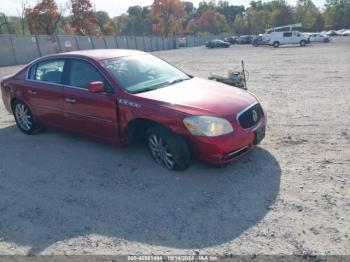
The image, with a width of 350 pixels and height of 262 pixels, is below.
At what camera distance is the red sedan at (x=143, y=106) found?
4.28 metres

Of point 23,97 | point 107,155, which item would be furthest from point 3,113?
point 107,155

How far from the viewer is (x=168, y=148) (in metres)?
4.46

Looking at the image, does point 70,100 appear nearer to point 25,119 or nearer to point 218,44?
point 25,119

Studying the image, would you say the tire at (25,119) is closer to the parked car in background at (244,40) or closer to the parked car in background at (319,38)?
the parked car in background at (319,38)

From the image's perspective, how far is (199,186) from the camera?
418 cm

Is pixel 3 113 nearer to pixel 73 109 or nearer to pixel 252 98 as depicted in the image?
pixel 73 109

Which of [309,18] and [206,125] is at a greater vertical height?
[309,18]

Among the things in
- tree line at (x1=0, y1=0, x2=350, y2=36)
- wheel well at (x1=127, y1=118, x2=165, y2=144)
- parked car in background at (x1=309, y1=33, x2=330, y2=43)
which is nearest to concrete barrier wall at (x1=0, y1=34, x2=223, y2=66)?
tree line at (x1=0, y1=0, x2=350, y2=36)

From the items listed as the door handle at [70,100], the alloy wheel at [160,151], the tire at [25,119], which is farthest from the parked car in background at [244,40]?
the alloy wheel at [160,151]

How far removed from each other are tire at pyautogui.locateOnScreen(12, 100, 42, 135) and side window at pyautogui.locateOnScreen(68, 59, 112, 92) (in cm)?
143

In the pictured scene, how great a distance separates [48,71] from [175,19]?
76.9 metres

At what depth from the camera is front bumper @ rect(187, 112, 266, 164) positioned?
13.8 feet

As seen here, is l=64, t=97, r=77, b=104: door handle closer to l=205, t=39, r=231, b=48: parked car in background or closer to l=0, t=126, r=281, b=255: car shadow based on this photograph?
l=0, t=126, r=281, b=255: car shadow

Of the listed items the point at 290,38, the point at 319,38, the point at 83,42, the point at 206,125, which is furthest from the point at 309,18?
the point at 206,125
